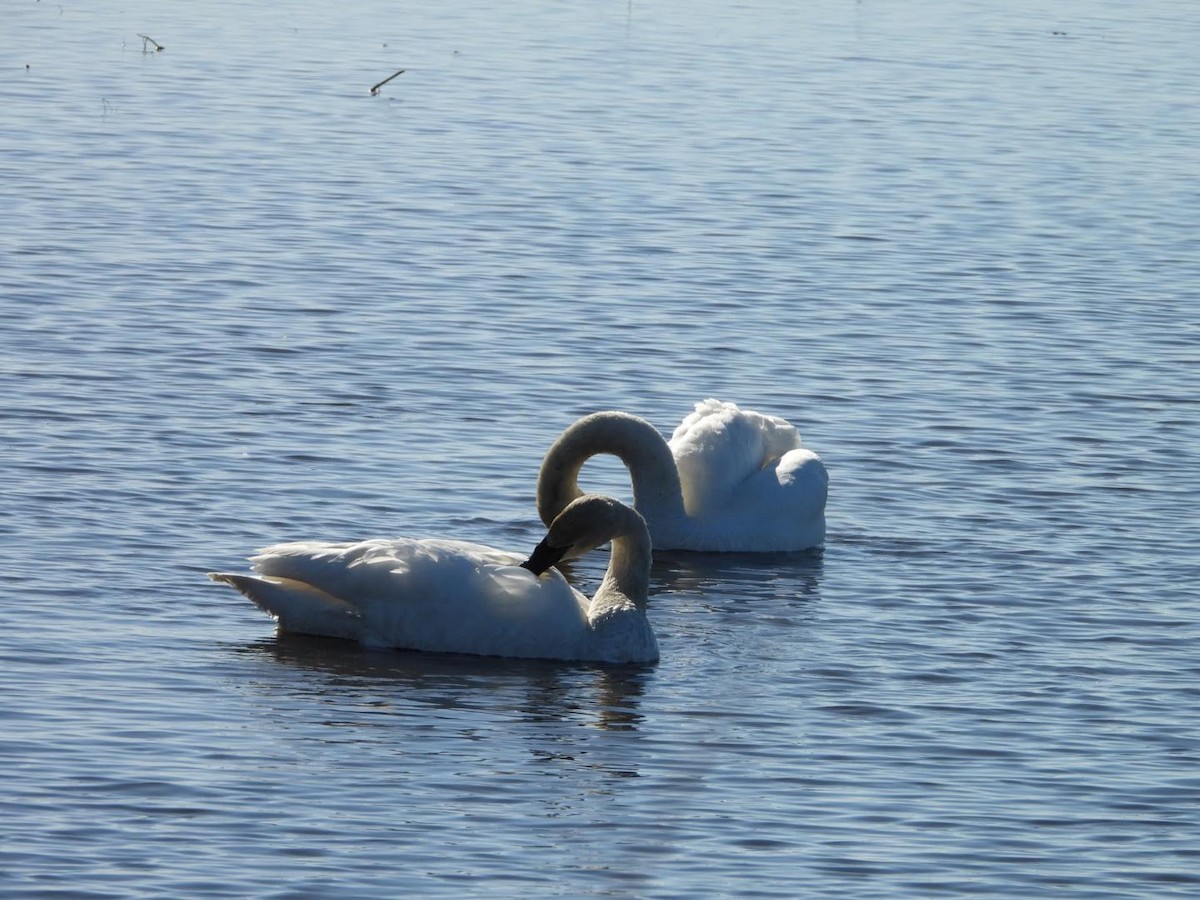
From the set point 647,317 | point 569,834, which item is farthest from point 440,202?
point 569,834

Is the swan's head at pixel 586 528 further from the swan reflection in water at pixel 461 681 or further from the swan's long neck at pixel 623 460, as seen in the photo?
the swan's long neck at pixel 623 460

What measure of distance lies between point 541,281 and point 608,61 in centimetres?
1374

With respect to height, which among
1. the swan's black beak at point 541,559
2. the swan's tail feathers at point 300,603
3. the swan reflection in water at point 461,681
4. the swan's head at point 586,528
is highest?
the swan's head at point 586,528

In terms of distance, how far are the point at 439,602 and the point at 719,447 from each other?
3069 mm

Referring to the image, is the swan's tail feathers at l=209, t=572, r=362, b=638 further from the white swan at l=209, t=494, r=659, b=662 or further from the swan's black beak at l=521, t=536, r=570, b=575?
the swan's black beak at l=521, t=536, r=570, b=575

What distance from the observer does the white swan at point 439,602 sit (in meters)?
11.1

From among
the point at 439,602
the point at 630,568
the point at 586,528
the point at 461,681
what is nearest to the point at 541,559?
the point at 586,528

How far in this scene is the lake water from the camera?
30.2 ft

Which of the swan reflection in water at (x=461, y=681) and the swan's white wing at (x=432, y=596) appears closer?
the swan reflection in water at (x=461, y=681)

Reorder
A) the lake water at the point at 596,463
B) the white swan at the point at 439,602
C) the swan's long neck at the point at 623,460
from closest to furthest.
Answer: the lake water at the point at 596,463 < the white swan at the point at 439,602 < the swan's long neck at the point at 623,460

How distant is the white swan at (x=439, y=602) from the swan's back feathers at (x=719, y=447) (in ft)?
7.57

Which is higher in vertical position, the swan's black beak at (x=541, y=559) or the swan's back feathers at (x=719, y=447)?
Result: the swan's back feathers at (x=719, y=447)

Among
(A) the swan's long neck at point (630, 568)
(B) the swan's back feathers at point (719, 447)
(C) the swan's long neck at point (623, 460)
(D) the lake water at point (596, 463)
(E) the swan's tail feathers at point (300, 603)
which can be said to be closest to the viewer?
(D) the lake water at point (596, 463)

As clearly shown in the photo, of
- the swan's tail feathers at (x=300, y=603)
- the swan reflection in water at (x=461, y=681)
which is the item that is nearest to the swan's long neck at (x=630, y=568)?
the swan reflection in water at (x=461, y=681)
